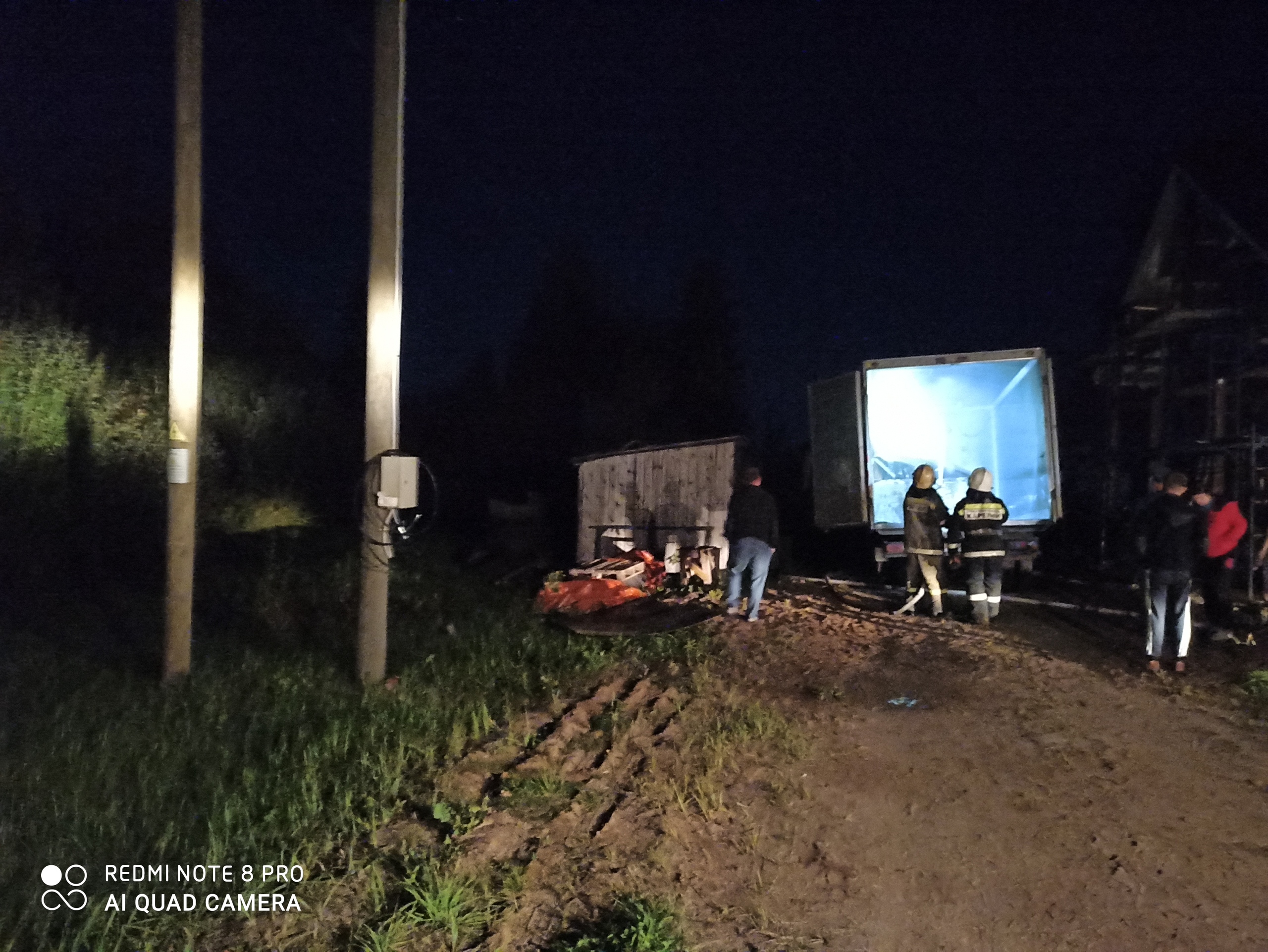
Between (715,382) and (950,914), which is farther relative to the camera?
(715,382)

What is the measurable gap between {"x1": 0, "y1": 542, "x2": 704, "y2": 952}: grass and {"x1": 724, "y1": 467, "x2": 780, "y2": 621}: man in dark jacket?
3.84 ft

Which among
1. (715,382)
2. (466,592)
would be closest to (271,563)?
(466,592)

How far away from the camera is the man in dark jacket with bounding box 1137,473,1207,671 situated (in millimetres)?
7199

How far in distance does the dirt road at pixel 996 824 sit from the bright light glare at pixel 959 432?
16.1ft

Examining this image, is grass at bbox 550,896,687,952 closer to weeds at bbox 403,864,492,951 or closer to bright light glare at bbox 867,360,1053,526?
weeds at bbox 403,864,492,951

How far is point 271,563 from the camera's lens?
40.0 feet

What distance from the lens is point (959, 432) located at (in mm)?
12188

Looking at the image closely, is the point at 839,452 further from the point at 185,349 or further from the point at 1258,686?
the point at 185,349

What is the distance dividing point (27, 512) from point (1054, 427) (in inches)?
583

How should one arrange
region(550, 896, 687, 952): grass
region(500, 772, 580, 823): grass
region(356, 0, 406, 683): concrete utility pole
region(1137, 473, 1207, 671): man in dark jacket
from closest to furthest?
region(550, 896, 687, 952): grass < region(500, 772, 580, 823): grass < region(356, 0, 406, 683): concrete utility pole < region(1137, 473, 1207, 671): man in dark jacket

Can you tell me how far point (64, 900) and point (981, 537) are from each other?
7966mm

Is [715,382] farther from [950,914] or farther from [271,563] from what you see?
[950,914]

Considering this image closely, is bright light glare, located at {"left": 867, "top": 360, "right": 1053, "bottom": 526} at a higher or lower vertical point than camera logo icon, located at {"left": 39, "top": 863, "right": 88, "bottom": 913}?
higher

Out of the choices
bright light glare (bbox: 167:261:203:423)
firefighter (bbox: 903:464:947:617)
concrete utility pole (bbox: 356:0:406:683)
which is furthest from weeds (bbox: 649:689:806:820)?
bright light glare (bbox: 167:261:203:423)
